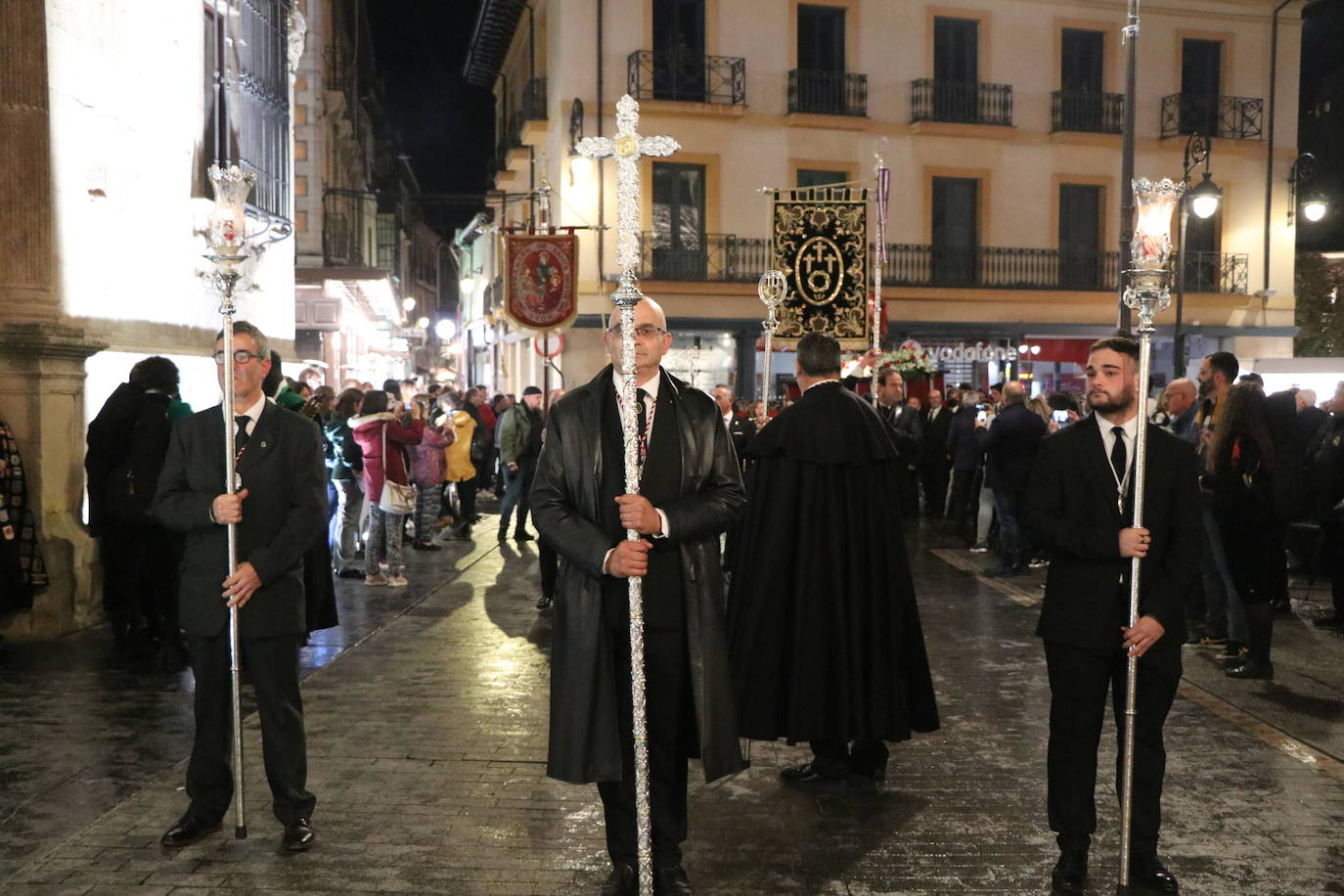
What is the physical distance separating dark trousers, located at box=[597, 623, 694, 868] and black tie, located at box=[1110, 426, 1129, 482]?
5.78 ft

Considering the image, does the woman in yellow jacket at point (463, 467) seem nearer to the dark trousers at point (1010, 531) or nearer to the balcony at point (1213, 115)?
the dark trousers at point (1010, 531)

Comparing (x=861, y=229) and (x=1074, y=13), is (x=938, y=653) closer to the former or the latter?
(x=861, y=229)

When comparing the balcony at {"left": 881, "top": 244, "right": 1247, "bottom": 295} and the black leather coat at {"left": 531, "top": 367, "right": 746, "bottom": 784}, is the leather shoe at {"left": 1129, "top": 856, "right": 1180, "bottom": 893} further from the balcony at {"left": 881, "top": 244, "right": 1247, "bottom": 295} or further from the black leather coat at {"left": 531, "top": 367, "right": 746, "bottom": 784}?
the balcony at {"left": 881, "top": 244, "right": 1247, "bottom": 295}

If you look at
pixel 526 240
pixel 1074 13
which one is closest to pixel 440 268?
pixel 1074 13

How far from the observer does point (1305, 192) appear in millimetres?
29156

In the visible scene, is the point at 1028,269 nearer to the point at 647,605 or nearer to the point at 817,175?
the point at 817,175

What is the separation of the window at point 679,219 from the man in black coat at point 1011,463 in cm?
1420

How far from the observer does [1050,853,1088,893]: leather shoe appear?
15.4ft

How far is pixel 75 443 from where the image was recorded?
9570mm

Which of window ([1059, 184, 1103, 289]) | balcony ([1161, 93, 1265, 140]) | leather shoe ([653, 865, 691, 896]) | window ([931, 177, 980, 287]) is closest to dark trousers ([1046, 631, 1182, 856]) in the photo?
leather shoe ([653, 865, 691, 896])

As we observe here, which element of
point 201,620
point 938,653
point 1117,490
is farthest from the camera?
point 938,653

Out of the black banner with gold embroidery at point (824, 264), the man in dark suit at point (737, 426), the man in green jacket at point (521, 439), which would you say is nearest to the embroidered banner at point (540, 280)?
the man in green jacket at point (521, 439)

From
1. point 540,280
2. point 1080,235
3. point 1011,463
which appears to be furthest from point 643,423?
point 1080,235

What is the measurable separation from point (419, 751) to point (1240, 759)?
4093 mm
